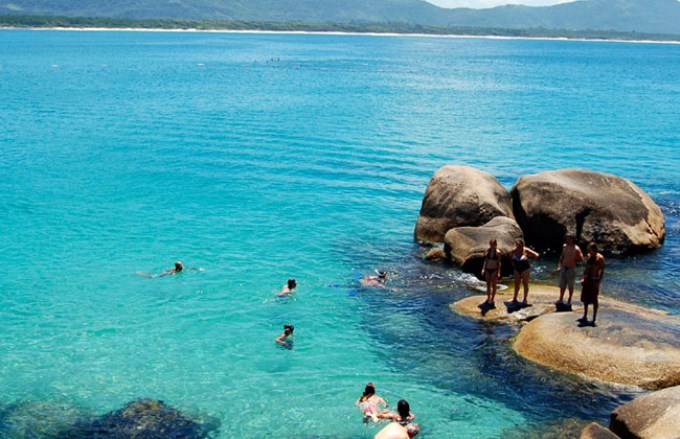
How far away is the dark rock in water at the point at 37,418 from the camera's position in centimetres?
1515

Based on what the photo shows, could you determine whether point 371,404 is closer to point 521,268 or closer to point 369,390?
point 369,390

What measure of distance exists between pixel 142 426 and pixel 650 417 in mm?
10344

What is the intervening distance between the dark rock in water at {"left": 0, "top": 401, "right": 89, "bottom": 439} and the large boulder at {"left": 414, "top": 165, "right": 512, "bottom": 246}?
15.3 metres

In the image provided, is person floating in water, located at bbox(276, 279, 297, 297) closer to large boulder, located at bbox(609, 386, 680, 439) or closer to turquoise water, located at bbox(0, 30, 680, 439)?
turquoise water, located at bbox(0, 30, 680, 439)

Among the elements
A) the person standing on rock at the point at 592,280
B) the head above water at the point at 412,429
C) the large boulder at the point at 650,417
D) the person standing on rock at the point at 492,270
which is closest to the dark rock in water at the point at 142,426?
the head above water at the point at 412,429

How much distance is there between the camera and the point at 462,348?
18578 mm

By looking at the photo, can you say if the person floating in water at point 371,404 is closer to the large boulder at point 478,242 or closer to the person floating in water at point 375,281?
the person floating in water at point 375,281

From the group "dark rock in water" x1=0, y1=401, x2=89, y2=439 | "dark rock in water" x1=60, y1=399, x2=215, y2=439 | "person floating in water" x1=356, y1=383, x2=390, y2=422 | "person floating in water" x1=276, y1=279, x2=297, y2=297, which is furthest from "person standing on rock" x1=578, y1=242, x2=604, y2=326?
"dark rock in water" x1=0, y1=401, x2=89, y2=439

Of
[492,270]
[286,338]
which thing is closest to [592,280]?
[492,270]

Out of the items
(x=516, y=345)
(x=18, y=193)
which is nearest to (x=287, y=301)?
(x=516, y=345)

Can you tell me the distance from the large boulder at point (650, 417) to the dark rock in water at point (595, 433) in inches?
23.6

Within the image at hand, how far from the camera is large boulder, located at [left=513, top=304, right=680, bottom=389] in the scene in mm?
16109

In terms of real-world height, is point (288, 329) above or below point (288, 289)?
above

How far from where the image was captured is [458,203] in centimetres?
2688
